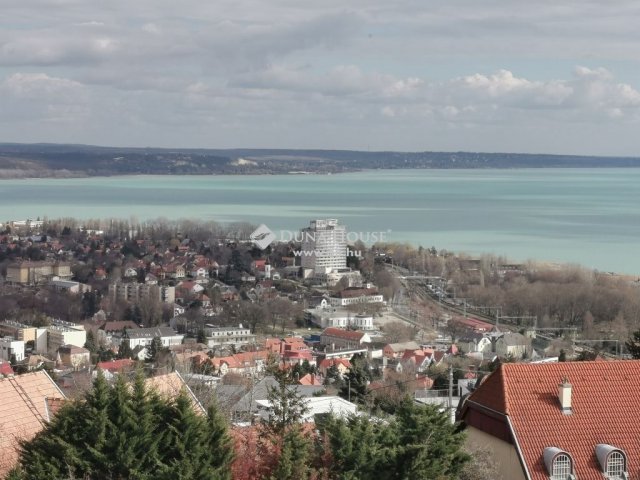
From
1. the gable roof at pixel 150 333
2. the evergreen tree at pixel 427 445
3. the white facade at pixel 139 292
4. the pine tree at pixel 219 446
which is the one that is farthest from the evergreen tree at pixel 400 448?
the white facade at pixel 139 292

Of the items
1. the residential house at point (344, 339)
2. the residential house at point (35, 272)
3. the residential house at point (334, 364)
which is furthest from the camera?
the residential house at point (35, 272)

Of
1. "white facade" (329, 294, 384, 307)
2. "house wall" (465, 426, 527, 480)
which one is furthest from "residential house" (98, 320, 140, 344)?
"house wall" (465, 426, 527, 480)

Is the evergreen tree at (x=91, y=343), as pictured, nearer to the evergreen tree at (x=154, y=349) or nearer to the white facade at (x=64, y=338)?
the white facade at (x=64, y=338)

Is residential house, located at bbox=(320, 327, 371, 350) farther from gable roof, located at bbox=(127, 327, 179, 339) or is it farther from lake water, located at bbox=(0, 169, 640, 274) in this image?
lake water, located at bbox=(0, 169, 640, 274)

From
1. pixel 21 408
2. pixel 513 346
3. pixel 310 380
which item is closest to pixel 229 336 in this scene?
pixel 513 346

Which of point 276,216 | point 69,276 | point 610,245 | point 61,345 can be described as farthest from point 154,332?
point 276,216

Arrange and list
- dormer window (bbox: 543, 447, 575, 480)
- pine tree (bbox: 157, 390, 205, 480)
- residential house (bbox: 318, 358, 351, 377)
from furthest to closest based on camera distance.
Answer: residential house (bbox: 318, 358, 351, 377) → dormer window (bbox: 543, 447, 575, 480) → pine tree (bbox: 157, 390, 205, 480)

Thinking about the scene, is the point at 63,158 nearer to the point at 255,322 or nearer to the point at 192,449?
the point at 255,322
